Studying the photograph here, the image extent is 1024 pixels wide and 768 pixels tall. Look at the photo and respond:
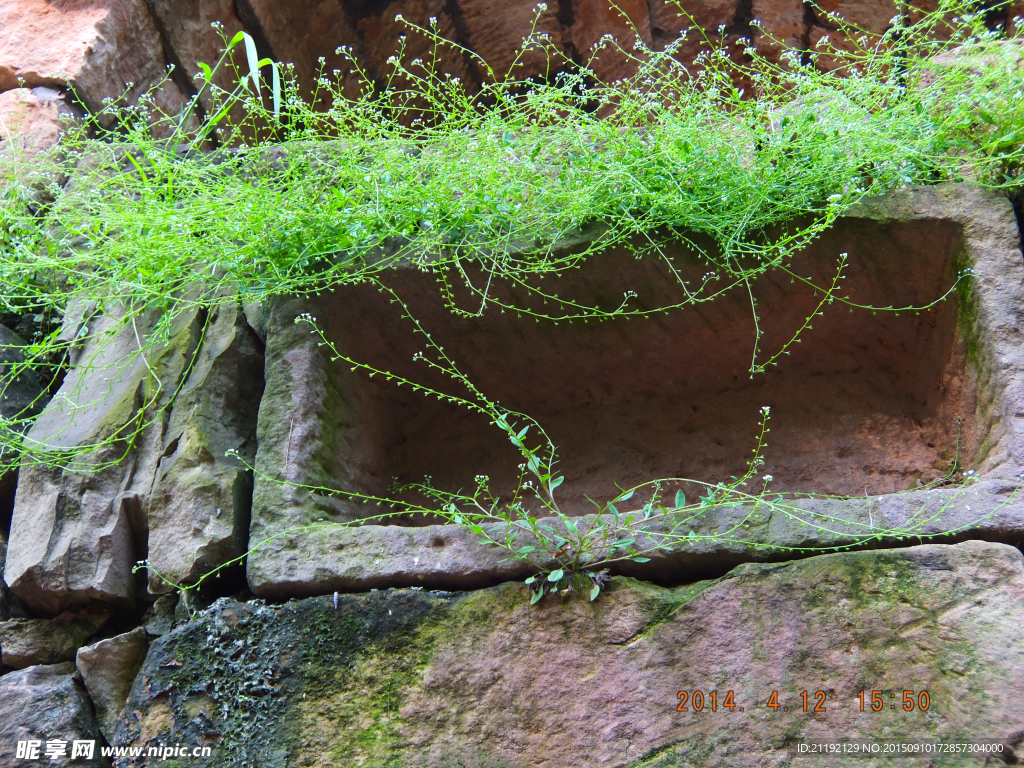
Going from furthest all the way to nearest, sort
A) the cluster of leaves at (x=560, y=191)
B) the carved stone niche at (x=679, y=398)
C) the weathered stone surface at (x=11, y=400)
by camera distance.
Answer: the weathered stone surface at (x=11, y=400), the cluster of leaves at (x=560, y=191), the carved stone niche at (x=679, y=398)

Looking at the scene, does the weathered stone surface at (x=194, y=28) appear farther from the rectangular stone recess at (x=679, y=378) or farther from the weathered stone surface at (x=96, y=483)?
the rectangular stone recess at (x=679, y=378)

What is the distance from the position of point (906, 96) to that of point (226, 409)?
2052 mm

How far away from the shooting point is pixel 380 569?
1.70 metres

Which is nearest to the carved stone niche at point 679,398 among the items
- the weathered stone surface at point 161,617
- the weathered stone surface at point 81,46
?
the weathered stone surface at point 161,617

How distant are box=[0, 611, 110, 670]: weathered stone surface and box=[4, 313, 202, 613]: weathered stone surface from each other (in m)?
0.04

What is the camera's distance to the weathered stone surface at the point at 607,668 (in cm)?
142

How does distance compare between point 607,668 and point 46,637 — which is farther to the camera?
point 46,637

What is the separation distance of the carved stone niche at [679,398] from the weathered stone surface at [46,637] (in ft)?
1.87

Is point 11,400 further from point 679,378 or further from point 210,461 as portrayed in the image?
point 679,378

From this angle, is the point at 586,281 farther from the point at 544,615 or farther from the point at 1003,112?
the point at 1003,112

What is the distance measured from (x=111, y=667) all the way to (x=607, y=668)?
120 cm

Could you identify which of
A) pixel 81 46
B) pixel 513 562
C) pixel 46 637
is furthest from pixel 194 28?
pixel 513 562

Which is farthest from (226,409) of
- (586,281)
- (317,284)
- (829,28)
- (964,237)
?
(829,28)

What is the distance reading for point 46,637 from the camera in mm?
1918
